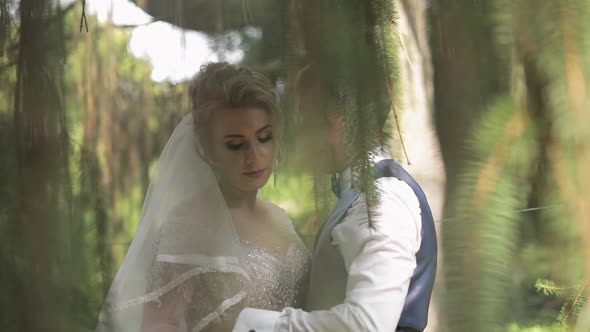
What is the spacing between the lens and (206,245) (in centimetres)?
110

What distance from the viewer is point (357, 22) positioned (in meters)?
0.58

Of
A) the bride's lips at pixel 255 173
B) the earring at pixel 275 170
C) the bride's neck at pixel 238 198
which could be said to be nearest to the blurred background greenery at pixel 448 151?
the earring at pixel 275 170

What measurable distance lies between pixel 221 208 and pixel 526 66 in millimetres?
671

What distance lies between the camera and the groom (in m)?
0.83

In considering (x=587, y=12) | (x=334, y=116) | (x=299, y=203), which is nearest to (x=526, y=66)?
(x=587, y=12)

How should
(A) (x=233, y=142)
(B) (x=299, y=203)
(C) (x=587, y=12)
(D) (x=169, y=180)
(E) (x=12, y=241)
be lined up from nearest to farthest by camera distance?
(C) (x=587, y=12), (E) (x=12, y=241), (B) (x=299, y=203), (A) (x=233, y=142), (D) (x=169, y=180)

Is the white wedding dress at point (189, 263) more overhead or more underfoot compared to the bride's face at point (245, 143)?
more underfoot

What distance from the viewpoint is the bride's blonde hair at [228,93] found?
2.96 feet

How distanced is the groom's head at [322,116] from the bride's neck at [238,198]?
44 centimetres

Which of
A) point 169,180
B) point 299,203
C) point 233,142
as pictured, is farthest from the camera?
point 169,180

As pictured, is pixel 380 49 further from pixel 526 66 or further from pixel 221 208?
pixel 221 208

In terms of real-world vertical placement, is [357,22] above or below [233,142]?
above

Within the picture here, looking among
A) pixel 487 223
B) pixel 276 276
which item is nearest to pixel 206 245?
pixel 276 276

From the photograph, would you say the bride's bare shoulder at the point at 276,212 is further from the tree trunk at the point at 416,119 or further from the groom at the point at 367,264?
the tree trunk at the point at 416,119
